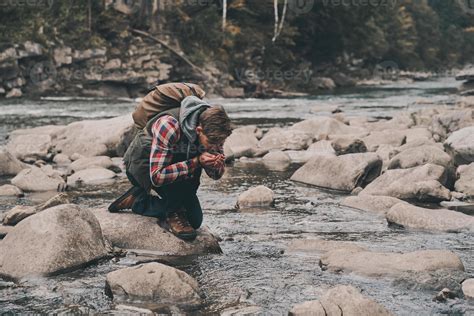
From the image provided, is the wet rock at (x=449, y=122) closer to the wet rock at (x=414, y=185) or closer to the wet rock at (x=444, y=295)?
the wet rock at (x=414, y=185)

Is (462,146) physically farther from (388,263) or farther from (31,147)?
(31,147)

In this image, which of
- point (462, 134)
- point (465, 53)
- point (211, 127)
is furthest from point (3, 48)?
point (465, 53)

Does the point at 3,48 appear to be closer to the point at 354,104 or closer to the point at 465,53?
the point at 354,104

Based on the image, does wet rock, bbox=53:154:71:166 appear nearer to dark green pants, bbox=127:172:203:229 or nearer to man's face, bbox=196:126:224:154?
dark green pants, bbox=127:172:203:229

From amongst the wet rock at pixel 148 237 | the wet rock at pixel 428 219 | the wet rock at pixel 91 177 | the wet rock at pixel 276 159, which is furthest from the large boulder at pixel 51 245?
the wet rock at pixel 276 159

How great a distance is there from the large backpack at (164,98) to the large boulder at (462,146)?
17.3ft

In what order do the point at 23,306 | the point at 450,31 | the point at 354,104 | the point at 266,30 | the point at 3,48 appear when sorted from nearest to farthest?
the point at 23,306 → the point at 354,104 → the point at 3,48 → the point at 266,30 → the point at 450,31

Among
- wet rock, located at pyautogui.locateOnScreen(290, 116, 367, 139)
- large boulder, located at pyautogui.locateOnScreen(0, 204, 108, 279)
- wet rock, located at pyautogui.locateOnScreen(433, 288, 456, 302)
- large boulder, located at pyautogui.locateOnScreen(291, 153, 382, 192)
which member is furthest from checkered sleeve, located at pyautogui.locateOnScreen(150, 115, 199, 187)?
wet rock, located at pyautogui.locateOnScreen(290, 116, 367, 139)

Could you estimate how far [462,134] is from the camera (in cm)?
1005

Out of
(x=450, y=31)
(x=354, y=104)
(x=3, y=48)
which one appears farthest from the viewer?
(x=450, y=31)

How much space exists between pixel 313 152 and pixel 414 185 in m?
4.62

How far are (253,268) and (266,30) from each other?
3611 centimetres

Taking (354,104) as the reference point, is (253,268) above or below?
above

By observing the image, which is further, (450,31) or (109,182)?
(450,31)
